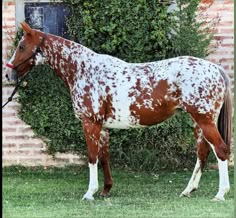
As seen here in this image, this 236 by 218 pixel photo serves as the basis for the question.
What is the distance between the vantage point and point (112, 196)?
6.90 m

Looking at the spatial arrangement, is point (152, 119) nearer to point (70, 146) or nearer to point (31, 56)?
point (31, 56)

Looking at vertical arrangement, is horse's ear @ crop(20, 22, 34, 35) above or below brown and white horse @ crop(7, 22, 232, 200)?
above

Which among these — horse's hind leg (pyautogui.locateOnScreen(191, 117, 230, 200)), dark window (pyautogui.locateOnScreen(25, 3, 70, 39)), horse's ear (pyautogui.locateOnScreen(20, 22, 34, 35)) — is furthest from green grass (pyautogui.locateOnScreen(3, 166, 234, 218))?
dark window (pyautogui.locateOnScreen(25, 3, 70, 39))

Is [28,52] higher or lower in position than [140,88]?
higher

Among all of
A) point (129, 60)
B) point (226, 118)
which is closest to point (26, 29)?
point (129, 60)

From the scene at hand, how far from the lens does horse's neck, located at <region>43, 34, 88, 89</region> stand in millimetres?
6879

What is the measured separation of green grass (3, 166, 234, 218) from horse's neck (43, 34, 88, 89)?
3.74 feet

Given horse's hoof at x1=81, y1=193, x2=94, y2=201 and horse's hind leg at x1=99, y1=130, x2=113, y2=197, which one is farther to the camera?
horse's hind leg at x1=99, y1=130, x2=113, y2=197

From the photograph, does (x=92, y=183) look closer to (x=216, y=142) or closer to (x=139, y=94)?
(x=139, y=94)

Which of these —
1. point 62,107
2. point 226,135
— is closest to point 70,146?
point 62,107

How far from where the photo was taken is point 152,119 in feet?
21.9

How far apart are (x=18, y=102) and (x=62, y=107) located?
585 millimetres

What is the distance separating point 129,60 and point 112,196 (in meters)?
2.16

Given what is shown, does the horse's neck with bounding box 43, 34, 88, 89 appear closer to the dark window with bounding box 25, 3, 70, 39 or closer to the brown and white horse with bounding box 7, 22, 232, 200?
the brown and white horse with bounding box 7, 22, 232, 200
